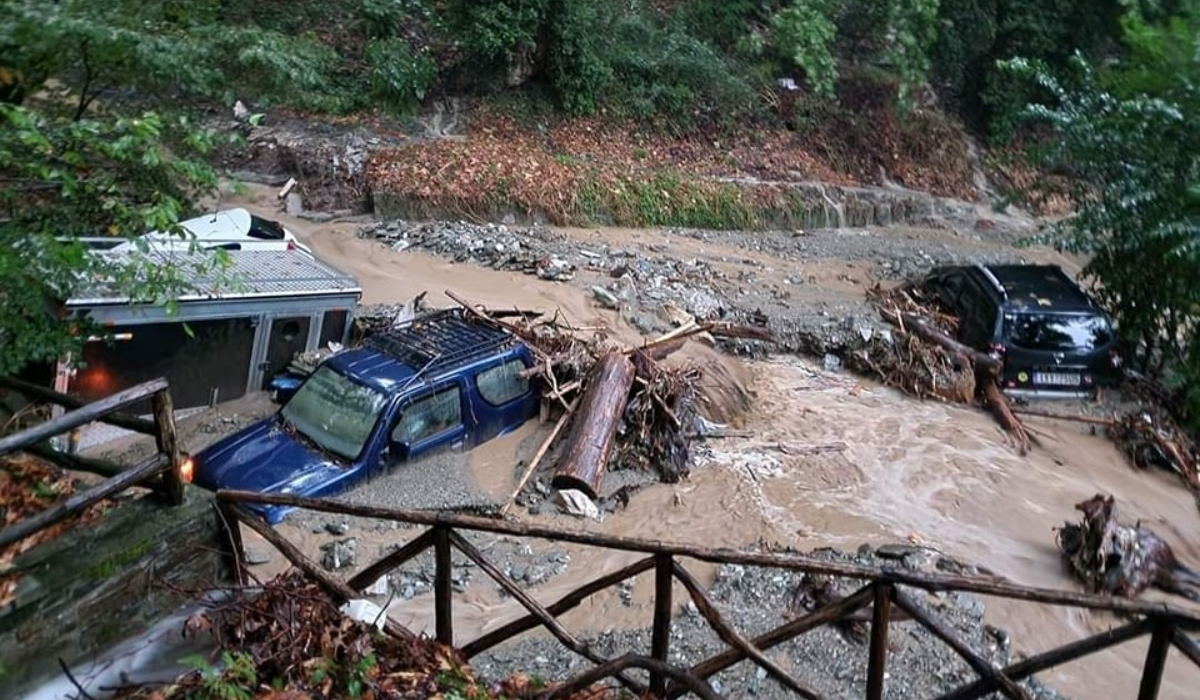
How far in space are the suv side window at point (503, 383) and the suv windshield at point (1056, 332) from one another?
6320 mm

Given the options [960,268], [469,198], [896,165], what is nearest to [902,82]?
[896,165]

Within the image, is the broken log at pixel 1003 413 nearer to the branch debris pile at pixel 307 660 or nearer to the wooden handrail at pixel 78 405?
the branch debris pile at pixel 307 660

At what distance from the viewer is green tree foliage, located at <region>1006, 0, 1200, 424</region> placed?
1174 centimetres

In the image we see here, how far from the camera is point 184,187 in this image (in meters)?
11.5

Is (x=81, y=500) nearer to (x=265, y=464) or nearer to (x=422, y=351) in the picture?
(x=265, y=464)

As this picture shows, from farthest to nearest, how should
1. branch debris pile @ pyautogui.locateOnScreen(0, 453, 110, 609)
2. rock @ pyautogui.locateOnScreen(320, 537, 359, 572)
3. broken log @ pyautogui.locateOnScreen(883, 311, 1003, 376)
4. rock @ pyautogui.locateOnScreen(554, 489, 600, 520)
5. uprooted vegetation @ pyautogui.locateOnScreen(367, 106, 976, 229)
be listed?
uprooted vegetation @ pyautogui.locateOnScreen(367, 106, 976, 229) < broken log @ pyautogui.locateOnScreen(883, 311, 1003, 376) < rock @ pyautogui.locateOnScreen(554, 489, 600, 520) < rock @ pyautogui.locateOnScreen(320, 537, 359, 572) < branch debris pile @ pyautogui.locateOnScreen(0, 453, 110, 609)

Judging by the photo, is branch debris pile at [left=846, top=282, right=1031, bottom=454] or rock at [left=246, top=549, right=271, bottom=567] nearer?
rock at [left=246, top=549, right=271, bottom=567]

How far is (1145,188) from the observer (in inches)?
476

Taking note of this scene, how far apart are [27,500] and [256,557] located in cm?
233

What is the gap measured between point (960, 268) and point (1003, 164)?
40.4 ft

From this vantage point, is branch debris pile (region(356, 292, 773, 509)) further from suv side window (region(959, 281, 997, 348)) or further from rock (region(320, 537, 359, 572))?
suv side window (region(959, 281, 997, 348))

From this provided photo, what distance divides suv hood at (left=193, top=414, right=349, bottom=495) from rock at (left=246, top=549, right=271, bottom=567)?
1.85 feet

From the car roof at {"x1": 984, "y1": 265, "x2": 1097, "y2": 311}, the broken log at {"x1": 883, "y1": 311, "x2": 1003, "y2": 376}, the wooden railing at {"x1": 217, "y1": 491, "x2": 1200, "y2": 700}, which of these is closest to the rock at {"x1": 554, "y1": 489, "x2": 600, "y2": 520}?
the wooden railing at {"x1": 217, "y1": 491, "x2": 1200, "y2": 700}

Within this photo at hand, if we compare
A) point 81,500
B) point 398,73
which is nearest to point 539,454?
point 81,500
